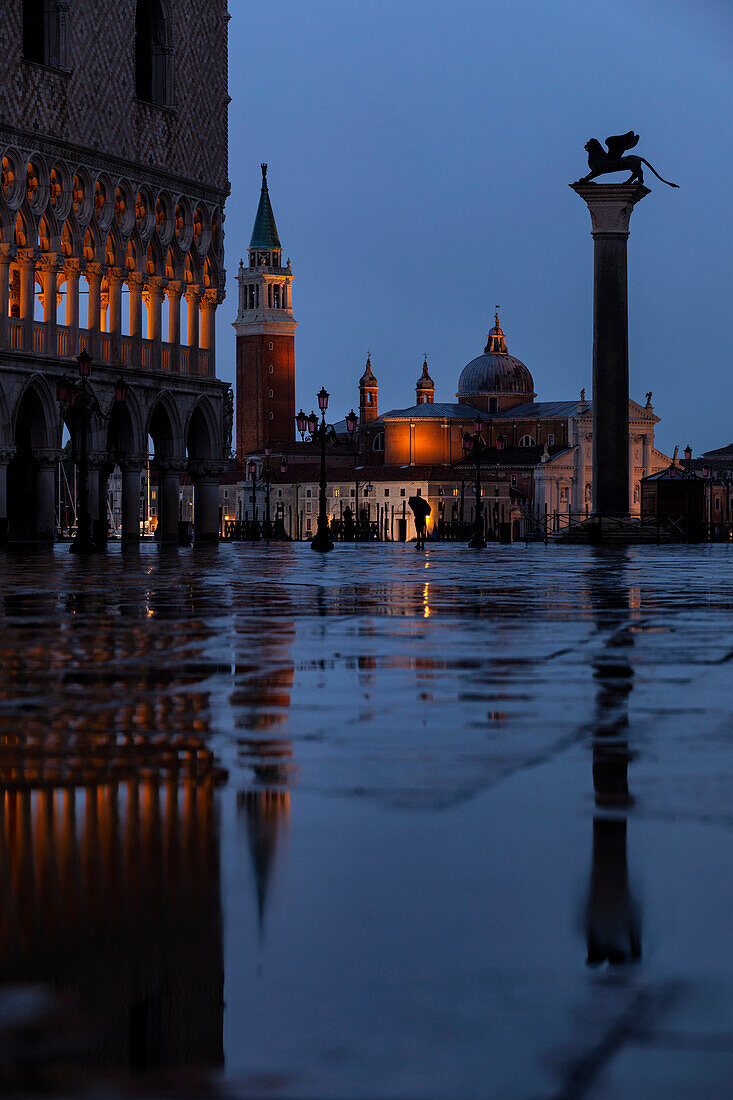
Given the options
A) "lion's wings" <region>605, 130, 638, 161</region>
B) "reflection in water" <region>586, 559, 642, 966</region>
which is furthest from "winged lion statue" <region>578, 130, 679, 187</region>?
"reflection in water" <region>586, 559, 642, 966</region>

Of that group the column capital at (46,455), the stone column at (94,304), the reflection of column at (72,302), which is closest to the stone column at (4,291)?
the reflection of column at (72,302)

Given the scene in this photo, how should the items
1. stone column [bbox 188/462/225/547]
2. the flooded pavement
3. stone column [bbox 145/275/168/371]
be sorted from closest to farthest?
the flooded pavement → stone column [bbox 145/275/168/371] → stone column [bbox 188/462/225/547]

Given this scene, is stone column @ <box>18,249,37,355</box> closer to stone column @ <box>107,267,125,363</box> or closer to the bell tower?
stone column @ <box>107,267,125,363</box>

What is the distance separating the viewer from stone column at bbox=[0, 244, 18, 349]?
46.4m

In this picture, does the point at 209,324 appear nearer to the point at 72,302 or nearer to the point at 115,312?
the point at 115,312

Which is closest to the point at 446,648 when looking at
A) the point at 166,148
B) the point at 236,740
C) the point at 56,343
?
the point at 236,740

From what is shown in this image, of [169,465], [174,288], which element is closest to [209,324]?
[174,288]

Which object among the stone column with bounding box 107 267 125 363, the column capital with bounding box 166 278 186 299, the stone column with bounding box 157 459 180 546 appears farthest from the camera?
the stone column with bounding box 157 459 180 546

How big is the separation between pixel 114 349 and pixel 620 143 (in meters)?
15.8

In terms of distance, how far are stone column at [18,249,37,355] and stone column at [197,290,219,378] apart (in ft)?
29.6

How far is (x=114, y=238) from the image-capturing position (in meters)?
51.3

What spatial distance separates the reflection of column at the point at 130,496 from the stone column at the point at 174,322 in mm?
3374

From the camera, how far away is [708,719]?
22.8ft

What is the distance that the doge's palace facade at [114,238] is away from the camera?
47.0m
